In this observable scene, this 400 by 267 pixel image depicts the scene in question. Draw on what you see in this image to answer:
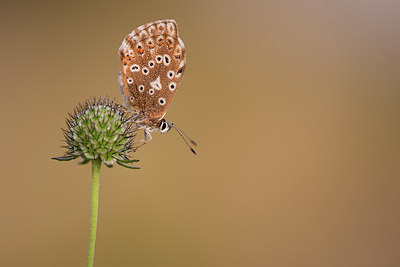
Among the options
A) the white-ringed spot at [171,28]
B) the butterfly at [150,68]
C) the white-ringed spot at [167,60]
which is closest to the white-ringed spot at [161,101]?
the butterfly at [150,68]

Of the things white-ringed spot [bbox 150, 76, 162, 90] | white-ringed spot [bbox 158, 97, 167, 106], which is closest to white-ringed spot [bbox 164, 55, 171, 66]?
white-ringed spot [bbox 150, 76, 162, 90]

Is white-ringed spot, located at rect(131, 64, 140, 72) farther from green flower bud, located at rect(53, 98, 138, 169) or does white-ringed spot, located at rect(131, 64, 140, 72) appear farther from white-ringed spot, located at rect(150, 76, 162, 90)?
green flower bud, located at rect(53, 98, 138, 169)

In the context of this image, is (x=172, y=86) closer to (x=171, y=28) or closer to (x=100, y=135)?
(x=171, y=28)

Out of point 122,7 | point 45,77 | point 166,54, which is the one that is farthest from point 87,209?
point 122,7

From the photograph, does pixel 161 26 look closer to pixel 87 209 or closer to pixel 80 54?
pixel 87 209

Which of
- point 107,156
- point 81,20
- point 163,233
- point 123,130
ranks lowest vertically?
point 107,156

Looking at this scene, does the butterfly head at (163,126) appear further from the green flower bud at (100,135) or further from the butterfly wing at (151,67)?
the green flower bud at (100,135)

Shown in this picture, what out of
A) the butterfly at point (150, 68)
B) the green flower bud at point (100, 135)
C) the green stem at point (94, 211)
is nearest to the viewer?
the green stem at point (94, 211)
